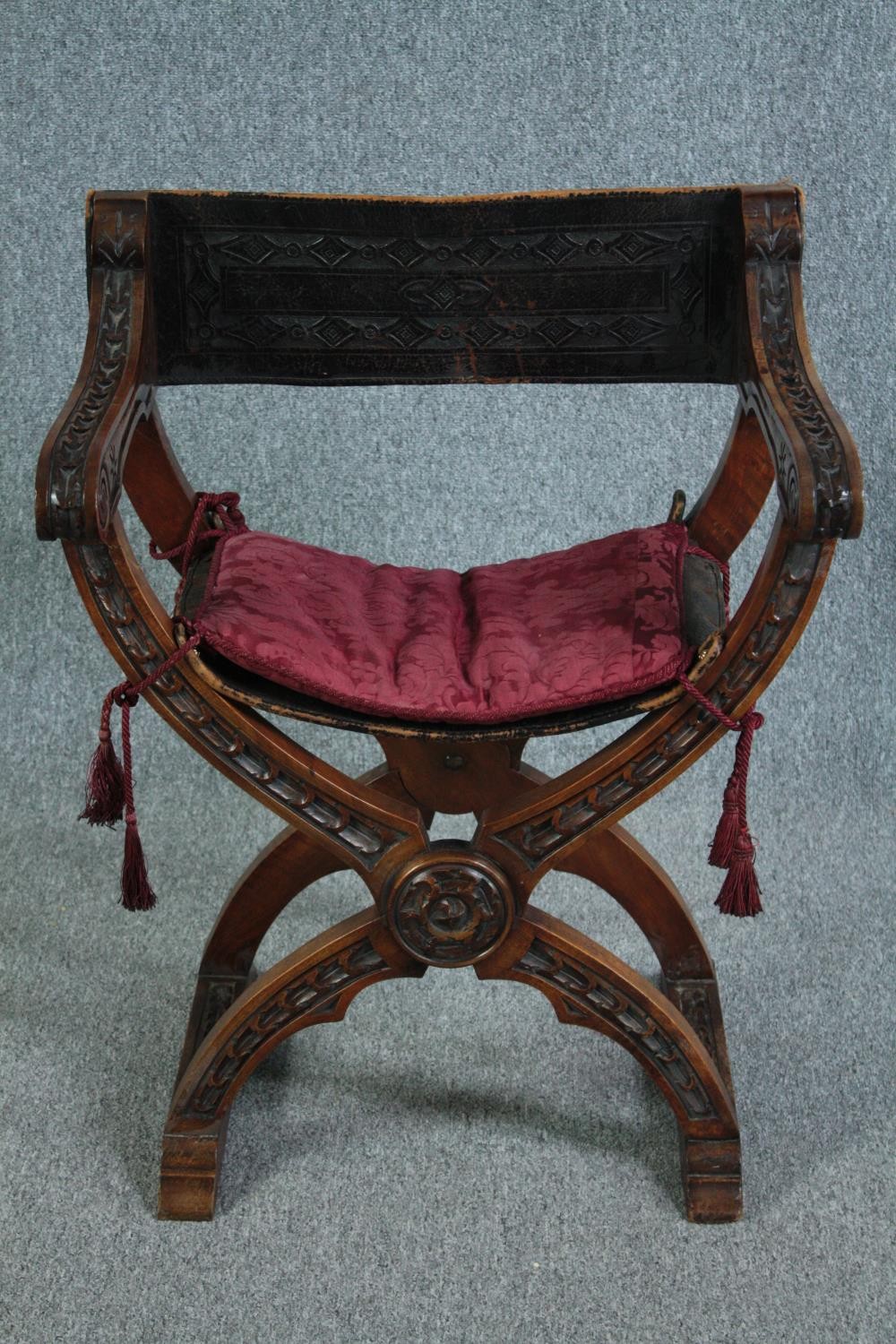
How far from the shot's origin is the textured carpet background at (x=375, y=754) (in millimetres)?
1624

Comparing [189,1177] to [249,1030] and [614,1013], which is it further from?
[614,1013]

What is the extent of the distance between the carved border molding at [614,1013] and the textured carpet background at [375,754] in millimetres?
95

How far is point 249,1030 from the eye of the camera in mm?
1623

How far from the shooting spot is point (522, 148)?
7.00ft

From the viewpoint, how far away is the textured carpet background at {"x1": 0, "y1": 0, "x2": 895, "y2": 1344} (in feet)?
5.33

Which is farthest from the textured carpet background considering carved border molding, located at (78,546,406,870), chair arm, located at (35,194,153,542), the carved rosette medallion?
chair arm, located at (35,194,153,542)

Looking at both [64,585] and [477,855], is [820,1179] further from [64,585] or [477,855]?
[64,585]

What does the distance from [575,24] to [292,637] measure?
0.98 meters

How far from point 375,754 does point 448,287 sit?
0.81 metres

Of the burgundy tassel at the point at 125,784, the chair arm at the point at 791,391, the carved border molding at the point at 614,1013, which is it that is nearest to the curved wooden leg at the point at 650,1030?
the carved border molding at the point at 614,1013

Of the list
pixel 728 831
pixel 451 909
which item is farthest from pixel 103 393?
pixel 728 831

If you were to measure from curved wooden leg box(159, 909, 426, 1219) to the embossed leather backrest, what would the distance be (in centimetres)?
52

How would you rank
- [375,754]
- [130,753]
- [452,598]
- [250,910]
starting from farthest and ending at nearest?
[375,754]
[250,910]
[452,598]
[130,753]

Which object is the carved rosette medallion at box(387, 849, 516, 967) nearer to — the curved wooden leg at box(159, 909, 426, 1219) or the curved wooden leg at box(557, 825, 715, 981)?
the curved wooden leg at box(159, 909, 426, 1219)
